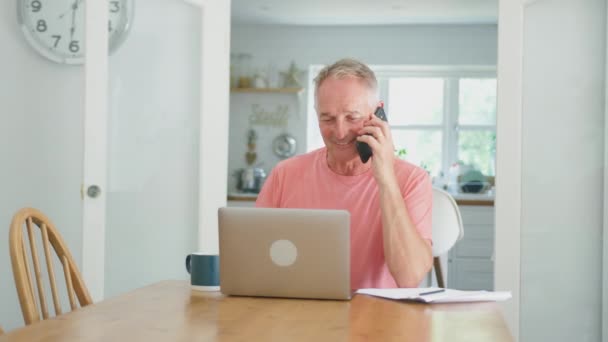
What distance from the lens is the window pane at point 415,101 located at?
24.5ft

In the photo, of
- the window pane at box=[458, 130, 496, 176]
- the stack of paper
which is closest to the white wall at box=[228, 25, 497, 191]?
the window pane at box=[458, 130, 496, 176]

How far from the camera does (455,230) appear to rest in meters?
3.20

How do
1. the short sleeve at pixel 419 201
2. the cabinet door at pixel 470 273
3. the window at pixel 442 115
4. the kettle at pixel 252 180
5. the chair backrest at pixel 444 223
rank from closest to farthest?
the short sleeve at pixel 419 201, the chair backrest at pixel 444 223, the cabinet door at pixel 470 273, the kettle at pixel 252 180, the window at pixel 442 115

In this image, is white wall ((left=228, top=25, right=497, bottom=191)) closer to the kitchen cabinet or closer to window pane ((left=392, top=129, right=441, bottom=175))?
window pane ((left=392, top=129, right=441, bottom=175))

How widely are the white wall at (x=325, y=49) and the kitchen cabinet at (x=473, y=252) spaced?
5.07 feet

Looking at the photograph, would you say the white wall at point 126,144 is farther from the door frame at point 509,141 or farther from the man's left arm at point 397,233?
the man's left arm at point 397,233

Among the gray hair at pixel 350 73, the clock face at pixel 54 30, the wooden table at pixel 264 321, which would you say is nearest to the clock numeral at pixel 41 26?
the clock face at pixel 54 30

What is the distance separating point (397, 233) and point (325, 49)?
18.3 ft

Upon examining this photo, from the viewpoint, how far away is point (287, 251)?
5.41 feet

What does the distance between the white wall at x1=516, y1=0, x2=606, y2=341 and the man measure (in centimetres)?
152

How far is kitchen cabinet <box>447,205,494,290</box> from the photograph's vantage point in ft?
20.8

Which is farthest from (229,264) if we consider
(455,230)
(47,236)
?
(455,230)

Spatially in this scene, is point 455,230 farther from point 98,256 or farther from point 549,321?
point 98,256

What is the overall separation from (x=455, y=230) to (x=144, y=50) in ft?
5.17
